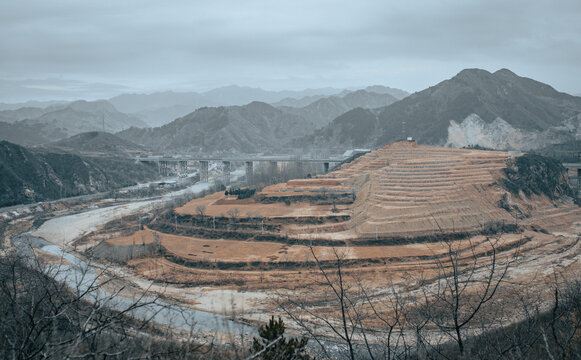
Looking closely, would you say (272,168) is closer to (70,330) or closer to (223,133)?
(223,133)

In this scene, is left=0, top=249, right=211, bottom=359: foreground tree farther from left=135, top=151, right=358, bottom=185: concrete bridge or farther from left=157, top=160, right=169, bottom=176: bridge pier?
left=157, top=160, right=169, bottom=176: bridge pier

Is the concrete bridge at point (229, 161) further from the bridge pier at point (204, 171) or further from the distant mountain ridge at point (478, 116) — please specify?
the distant mountain ridge at point (478, 116)

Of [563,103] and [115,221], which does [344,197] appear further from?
[563,103]

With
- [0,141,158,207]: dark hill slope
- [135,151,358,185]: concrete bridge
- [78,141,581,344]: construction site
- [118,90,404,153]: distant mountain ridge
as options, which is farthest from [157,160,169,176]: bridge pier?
[78,141,581,344]: construction site

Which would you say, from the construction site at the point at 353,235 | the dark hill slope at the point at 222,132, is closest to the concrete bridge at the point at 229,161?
the construction site at the point at 353,235

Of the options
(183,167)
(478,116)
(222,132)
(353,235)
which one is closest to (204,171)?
(183,167)

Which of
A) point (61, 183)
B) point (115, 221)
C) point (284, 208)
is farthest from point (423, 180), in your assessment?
point (61, 183)
